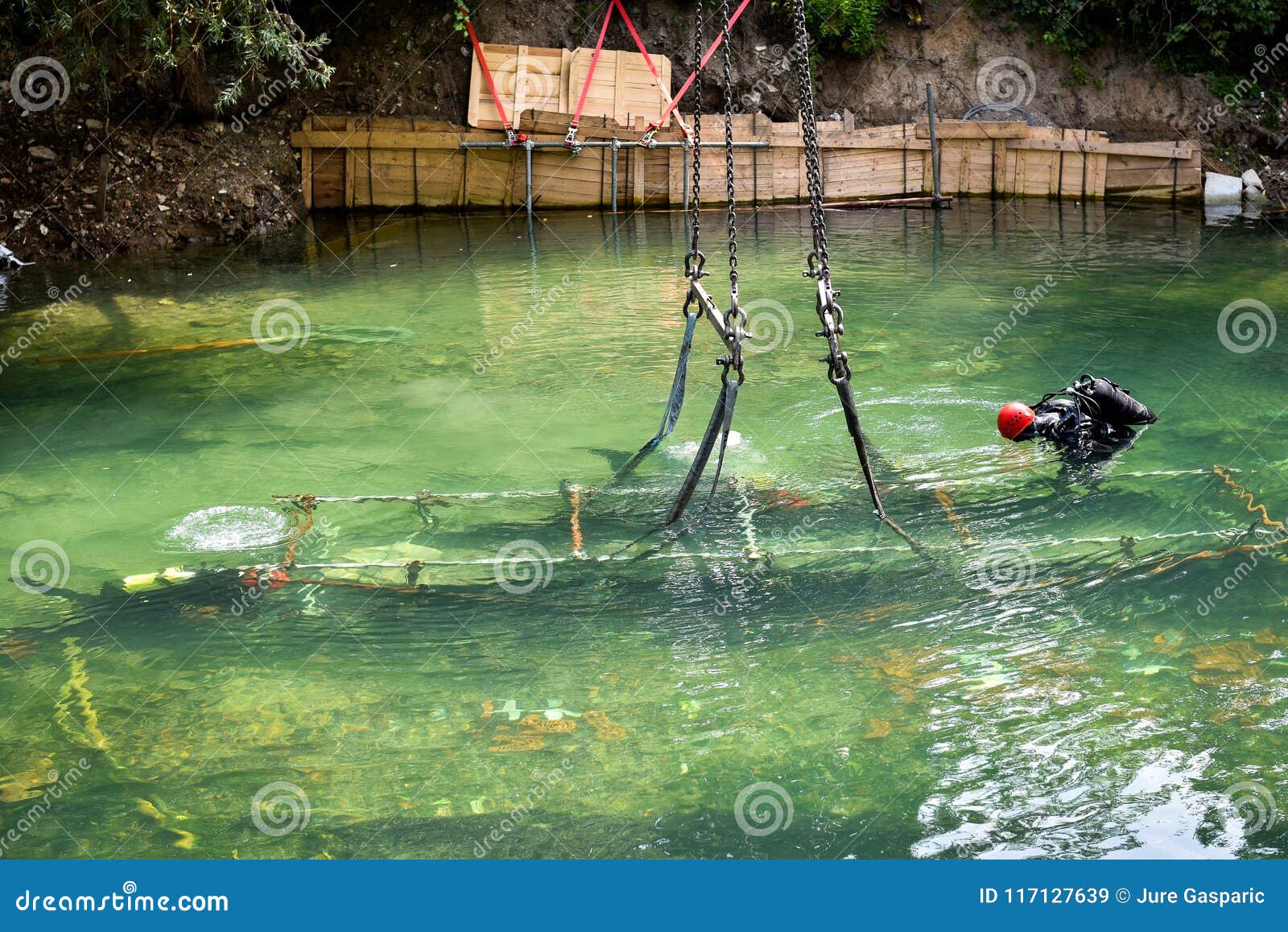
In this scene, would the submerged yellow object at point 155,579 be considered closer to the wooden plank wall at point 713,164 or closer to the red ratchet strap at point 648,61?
the wooden plank wall at point 713,164

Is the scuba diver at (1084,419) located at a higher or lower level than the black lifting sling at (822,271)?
lower

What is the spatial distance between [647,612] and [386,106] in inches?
558

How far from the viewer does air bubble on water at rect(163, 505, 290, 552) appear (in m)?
6.43

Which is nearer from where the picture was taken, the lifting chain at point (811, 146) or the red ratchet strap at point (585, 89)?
the lifting chain at point (811, 146)

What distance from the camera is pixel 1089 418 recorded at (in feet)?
24.2

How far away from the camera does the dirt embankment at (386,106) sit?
15164 mm

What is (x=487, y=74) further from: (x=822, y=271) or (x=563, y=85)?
(x=822, y=271)

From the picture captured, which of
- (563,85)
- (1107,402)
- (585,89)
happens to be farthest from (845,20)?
(1107,402)

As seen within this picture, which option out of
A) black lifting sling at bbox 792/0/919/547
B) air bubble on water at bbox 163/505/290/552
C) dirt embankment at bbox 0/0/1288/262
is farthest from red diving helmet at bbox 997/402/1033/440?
dirt embankment at bbox 0/0/1288/262

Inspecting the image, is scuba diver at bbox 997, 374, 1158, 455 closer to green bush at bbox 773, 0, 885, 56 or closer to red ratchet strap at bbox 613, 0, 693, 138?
red ratchet strap at bbox 613, 0, 693, 138

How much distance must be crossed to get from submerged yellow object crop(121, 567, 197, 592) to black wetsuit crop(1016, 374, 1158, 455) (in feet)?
15.6

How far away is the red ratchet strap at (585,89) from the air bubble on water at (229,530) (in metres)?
11.0

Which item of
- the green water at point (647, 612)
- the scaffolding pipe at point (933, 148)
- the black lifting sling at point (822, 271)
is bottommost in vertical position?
the green water at point (647, 612)

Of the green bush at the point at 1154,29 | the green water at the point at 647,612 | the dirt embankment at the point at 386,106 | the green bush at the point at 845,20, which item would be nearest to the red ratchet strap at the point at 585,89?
the dirt embankment at the point at 386,106
